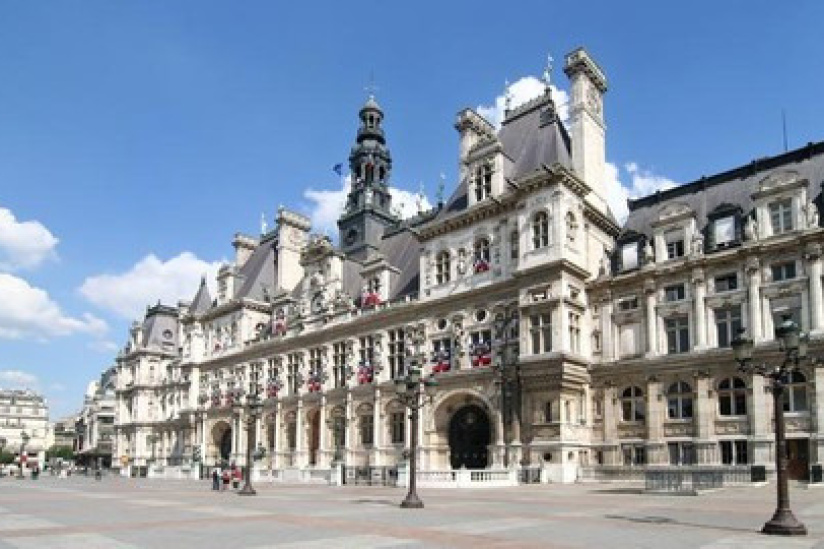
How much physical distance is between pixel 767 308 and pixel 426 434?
2176 centimetres

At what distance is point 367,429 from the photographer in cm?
5444

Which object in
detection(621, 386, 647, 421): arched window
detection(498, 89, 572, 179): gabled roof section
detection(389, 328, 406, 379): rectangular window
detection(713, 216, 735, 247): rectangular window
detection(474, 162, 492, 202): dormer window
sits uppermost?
detection(498, 89, 572, 179): gabled roof section

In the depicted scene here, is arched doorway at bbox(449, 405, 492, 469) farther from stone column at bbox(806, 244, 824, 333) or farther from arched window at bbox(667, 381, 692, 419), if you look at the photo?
stone column at bbox(806, 244, 824, 333)

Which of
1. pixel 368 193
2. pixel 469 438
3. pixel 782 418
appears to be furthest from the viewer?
pixel 368 193

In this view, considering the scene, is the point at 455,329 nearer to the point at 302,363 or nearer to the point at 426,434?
the point at 426,434

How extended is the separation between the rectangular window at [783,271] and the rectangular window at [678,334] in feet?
16.9

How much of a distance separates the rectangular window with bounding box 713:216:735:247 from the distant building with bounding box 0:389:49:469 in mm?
173309

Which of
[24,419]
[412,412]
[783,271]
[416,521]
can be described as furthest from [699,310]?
[24,419]

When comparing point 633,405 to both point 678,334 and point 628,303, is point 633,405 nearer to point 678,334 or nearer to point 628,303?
point 678,334

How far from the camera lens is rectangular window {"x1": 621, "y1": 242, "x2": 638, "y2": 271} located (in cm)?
4475

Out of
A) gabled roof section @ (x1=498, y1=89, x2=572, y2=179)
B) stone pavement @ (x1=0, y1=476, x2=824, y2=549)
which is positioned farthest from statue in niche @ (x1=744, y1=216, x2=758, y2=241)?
stone pavement @ (x1=0, y1=476, x2=824, y2=549)

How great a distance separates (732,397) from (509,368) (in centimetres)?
1203

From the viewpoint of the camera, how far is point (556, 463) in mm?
39938

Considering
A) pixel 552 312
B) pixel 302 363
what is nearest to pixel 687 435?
pixel 552 312
